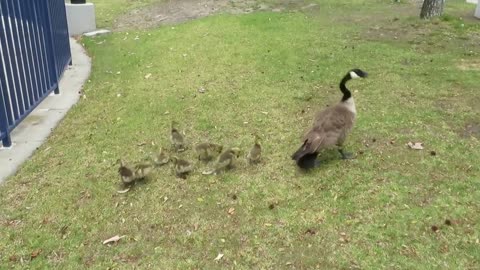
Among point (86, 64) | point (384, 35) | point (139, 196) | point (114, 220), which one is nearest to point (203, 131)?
point (139, 196)

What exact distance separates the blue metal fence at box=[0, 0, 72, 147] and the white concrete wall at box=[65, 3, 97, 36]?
12.6 ft

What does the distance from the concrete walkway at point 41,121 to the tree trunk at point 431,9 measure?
825 centimetres

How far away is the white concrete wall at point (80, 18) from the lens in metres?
12.6

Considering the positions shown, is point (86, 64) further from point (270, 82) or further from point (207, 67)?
point (270, 82)

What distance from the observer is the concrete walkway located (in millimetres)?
5930

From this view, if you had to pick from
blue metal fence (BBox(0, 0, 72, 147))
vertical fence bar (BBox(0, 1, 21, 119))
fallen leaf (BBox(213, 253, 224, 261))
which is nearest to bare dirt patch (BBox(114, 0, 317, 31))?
blue metal fence (BBox(0, 0, 72, 147))

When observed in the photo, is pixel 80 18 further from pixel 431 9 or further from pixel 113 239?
pixel 113 239

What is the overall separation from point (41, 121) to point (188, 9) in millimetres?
9159

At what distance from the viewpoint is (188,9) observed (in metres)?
15.3

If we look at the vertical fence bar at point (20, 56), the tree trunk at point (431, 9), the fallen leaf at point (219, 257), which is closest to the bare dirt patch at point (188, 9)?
the tree trunk at point (431, 9)

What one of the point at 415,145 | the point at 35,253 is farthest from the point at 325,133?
the point at 35,253

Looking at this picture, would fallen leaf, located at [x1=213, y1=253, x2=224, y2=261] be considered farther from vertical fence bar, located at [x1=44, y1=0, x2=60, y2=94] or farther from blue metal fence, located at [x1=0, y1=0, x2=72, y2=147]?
vertical fence bar, located at [x1=44, y1=0, x2=60, y2=94]

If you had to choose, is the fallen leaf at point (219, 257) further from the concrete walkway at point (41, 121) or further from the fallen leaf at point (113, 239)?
the concrete walkway at point (41, 121)

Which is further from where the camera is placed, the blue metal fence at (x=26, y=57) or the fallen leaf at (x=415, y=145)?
the blue metal fence at (x=26, y=57)
